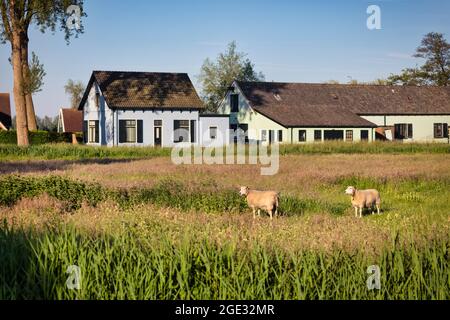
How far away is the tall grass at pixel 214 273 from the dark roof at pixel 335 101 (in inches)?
1936

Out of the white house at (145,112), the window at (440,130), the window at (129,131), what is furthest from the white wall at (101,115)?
the window at (440,130)

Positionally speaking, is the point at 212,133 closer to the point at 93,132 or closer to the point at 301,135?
the point at 301,135

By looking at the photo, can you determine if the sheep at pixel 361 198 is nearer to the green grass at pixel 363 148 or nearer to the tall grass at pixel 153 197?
the tall grass at pixel 153 197

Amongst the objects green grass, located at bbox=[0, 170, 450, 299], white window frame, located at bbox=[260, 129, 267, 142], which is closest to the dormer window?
white window frame, located at bbox=[260, 129, 267, 142]

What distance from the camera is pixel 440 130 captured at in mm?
69438

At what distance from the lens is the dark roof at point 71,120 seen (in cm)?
9038

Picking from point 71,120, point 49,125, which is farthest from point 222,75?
point 49,125

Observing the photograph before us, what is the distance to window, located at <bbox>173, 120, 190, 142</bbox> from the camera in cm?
5434

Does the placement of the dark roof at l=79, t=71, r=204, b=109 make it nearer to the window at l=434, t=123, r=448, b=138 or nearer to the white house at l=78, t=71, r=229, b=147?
the white house at l=78, t=71, r=229, b=147

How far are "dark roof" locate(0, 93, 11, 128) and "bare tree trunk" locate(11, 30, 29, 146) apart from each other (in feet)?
119

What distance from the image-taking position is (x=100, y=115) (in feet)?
180
